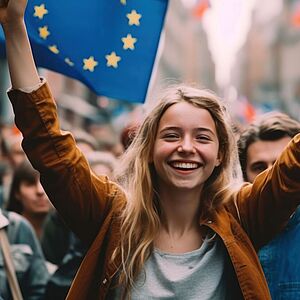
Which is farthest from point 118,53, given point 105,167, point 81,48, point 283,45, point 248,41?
point 248,41

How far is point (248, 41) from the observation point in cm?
12012

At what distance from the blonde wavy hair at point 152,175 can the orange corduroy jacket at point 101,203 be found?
5 centimetres

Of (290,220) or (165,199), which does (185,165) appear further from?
(290,220)

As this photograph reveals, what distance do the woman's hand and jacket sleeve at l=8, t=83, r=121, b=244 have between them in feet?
0.81

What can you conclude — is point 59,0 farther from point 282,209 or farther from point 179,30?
point 179,30

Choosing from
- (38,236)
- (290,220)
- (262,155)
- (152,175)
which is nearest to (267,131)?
(262,155)

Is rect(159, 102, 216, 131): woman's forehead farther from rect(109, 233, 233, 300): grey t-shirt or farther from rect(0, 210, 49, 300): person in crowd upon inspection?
rect(0, 210, 49, 300): person in crowd

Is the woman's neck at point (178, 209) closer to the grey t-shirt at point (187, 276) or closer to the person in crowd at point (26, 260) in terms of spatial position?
the grey t-shirt at point (187, 276)

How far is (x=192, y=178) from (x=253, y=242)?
35 centimetres

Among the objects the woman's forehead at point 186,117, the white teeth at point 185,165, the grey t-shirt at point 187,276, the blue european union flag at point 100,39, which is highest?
the blue european union flag at point 100,39

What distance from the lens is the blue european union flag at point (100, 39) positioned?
14.7ft

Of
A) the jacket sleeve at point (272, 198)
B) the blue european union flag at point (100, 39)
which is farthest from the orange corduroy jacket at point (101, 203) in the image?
the blue european union flag at point (100, 39)

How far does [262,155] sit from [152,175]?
2.91 feet

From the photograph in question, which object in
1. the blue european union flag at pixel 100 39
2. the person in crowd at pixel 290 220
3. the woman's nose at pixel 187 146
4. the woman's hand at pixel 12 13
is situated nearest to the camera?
the woman's hand at pixel 12 13
